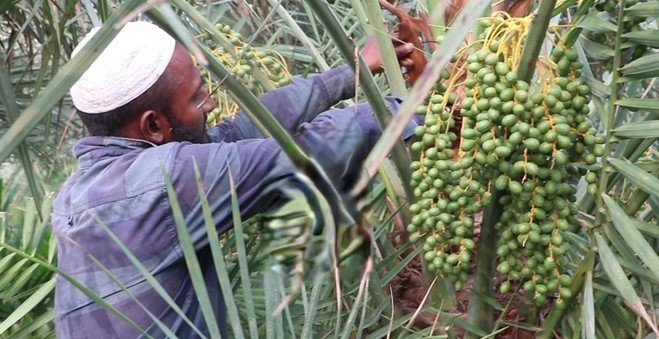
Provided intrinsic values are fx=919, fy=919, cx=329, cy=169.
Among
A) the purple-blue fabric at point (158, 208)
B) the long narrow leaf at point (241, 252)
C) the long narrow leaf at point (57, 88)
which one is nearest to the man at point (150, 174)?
the purple-blue fabric at point (158, 208)

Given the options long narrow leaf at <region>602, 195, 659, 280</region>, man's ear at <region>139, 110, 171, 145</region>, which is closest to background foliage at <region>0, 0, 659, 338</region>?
long narrow leaf at <region>602, 195, 659, 280</region>

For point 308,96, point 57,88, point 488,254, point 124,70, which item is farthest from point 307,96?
point 57,88

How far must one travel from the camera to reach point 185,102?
1.50m

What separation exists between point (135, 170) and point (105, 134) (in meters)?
0.15

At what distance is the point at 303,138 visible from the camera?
1338 mm

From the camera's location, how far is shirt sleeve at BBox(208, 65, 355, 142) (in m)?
1.58

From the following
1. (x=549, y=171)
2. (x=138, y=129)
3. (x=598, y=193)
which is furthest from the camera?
(x=138, y=129)

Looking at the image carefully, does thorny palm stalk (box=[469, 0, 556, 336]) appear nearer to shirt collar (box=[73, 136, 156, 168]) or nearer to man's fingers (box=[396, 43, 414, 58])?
man's fingers (box=[396, 43, 414, 58])

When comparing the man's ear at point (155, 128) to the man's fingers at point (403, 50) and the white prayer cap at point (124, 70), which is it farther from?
the man's fingers at point (403, 50)

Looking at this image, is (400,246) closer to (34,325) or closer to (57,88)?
(34,325)

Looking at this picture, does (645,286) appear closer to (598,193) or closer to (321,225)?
(598,193)

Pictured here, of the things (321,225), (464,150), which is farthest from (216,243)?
(464,150)

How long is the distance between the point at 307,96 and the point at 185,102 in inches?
8.7

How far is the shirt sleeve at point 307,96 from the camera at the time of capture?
1.58m
